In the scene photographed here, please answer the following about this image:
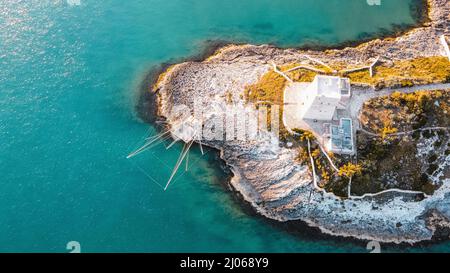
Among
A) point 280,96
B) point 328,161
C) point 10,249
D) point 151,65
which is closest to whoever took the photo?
point 10,249

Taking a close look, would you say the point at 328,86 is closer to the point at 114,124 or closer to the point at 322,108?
the point at 322,108

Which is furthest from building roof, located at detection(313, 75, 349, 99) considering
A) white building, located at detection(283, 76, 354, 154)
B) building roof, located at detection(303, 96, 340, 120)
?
building roof, located at detection(303, 96, 340, 120)

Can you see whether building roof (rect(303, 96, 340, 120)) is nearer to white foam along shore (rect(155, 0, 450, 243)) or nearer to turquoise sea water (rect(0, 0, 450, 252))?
white foam along shore (rect(155, 0, 450, 243))

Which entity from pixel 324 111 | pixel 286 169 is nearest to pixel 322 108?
pixel 324 111

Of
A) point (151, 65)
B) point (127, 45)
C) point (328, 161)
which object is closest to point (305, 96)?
point (328, 161)

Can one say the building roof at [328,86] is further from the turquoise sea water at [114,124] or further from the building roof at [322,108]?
the turquoise sea water at [114,124]

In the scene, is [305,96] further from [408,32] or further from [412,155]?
[408,32]
